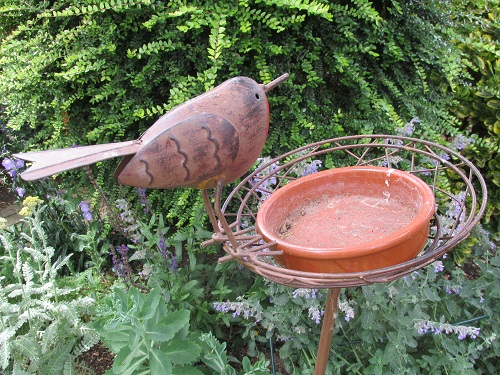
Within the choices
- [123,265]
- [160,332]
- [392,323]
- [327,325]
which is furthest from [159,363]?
[392,323]

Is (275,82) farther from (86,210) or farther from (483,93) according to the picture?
(483,93)

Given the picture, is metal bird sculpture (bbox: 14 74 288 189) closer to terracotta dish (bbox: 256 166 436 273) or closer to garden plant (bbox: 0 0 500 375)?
terracotta dish (bbox: 256 166 436 273)

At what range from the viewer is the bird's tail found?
2.39 ft

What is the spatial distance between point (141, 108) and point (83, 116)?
0.49 m

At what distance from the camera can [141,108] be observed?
2119 millimetres

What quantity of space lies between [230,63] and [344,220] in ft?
3.53

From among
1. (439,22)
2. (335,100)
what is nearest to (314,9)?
(335,100)

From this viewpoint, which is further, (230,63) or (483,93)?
(483,93)

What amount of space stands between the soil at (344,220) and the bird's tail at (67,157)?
1.62ft

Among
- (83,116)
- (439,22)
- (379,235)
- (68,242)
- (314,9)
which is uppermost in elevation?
(314,9)

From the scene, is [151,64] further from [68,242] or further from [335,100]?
[68,242]

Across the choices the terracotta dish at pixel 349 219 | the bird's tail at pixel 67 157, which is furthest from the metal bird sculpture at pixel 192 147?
the terracotta dish at pixel 349 219

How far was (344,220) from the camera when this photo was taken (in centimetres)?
117

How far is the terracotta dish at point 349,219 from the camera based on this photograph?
94cm
